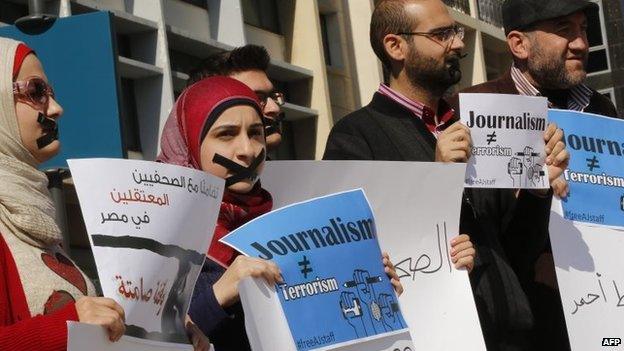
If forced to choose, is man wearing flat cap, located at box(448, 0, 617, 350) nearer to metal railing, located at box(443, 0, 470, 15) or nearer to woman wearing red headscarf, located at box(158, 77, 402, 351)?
woman wearing red headscarf, located at box(158, 77, 402, 351)

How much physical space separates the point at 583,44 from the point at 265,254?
2.16 metres

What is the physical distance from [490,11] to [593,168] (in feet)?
96.3

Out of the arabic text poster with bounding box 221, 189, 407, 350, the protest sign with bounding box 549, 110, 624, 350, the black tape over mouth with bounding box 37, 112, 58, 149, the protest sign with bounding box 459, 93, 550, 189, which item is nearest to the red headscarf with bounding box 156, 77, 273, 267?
the arabic text poster with bounding box 221, 189, 407, 350

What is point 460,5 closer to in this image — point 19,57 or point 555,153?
point 555,153

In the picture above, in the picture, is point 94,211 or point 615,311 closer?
point 94,211

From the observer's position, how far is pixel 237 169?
4.95 metres

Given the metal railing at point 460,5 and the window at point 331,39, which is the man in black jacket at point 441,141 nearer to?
the window at point 331,39

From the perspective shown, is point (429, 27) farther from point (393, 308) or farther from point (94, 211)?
point (94, 211)

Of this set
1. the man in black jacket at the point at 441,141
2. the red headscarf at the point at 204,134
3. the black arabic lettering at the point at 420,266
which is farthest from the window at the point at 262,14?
the red headscarf at the point at 204,134

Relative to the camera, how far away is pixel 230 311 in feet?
15.9

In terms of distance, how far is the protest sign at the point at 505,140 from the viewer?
18.6 ft

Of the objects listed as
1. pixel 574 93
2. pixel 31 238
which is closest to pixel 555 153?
pixel 574 93

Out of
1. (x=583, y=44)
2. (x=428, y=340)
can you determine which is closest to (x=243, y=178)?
(x=428, y=340)

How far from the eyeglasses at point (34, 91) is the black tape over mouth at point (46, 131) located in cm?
3
